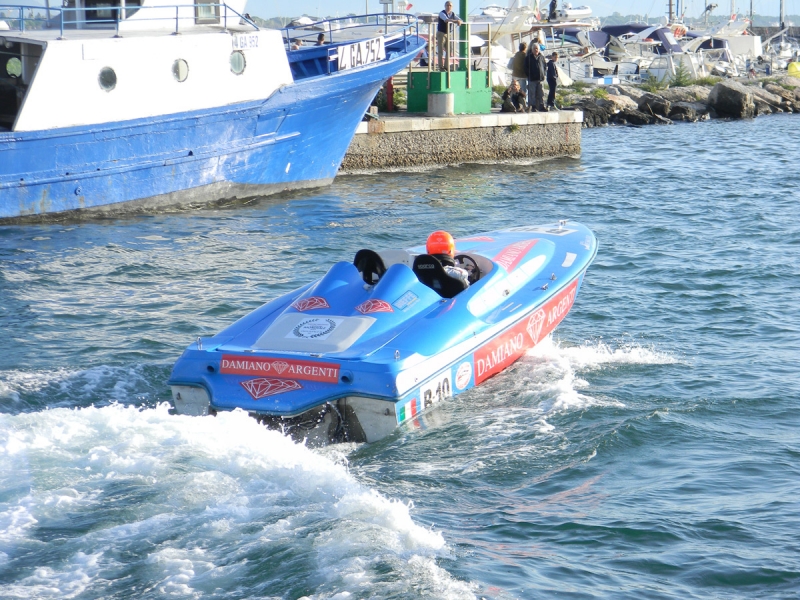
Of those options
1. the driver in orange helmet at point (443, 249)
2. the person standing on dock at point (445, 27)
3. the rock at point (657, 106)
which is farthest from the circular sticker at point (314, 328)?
the rock at point (657, 106)

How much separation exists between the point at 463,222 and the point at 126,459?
33.2 ft

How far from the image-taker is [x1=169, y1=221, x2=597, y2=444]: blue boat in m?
6.80

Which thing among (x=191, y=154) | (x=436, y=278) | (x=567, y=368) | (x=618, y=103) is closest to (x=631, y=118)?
(x=618, y=103)

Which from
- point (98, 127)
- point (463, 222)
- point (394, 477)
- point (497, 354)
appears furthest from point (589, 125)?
point (394, 477)

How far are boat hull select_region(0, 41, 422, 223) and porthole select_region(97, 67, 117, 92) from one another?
0.62 metres

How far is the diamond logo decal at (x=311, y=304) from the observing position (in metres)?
7.74

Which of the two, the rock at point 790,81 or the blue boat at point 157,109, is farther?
the rock at point 790,81

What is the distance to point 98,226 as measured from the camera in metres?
14.8

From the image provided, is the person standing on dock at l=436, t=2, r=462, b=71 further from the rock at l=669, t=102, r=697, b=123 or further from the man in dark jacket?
the rock at l=669, t=102, r=697, b=123

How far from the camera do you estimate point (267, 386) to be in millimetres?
6895

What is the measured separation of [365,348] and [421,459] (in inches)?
34.4

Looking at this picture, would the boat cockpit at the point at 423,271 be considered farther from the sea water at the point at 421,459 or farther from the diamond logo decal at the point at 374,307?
the sea water at the point at 421,459

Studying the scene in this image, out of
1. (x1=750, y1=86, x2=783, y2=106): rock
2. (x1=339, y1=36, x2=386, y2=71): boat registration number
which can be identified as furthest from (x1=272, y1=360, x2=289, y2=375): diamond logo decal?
(x1=750, y1=86, x2=783, y2=106): rock

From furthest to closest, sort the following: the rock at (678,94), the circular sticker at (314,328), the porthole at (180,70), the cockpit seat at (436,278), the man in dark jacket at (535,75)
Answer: the rock at (678,94)
the man in dark jacket at (535,75)
the porthole at (180,70)
the cockpit seat at (436,278)
the circular sticker at (314,328)
